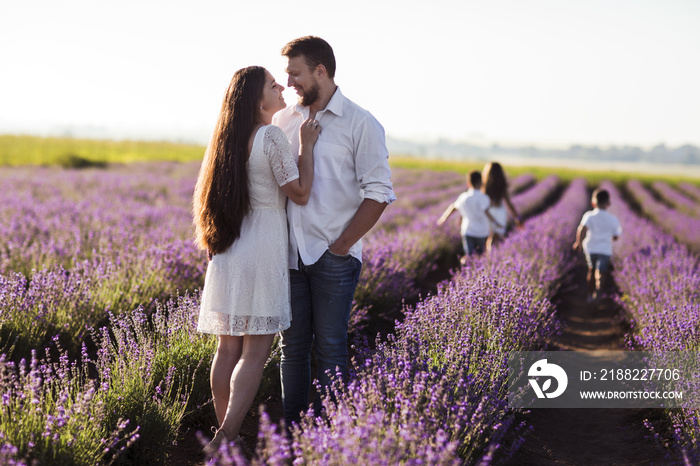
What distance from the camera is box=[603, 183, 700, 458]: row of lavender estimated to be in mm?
2777

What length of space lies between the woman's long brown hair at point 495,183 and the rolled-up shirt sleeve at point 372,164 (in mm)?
4417

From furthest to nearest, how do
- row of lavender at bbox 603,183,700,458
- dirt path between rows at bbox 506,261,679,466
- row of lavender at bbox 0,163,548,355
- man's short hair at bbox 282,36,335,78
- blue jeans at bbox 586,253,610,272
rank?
blue jeans at bbox 586,253,610,272 → row of lavender at bbox 0,163,548,355 → dirt path between rows at bbox 506,261,679,466 → row of lavender at bbox 603,183,700,458 → man's short hair at bbox 282,36,335,78

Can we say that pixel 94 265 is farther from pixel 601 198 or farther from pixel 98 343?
pixel 601 198

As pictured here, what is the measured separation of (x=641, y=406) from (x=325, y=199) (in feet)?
9.00

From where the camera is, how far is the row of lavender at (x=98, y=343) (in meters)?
1.97

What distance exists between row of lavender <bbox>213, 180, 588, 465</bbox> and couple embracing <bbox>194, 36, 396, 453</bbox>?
1.06 ft

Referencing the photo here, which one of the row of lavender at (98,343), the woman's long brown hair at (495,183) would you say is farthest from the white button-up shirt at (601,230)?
the row of lavender at (98,343)

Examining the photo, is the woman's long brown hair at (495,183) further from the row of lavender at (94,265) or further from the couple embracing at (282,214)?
the couple embracing at (282,214)

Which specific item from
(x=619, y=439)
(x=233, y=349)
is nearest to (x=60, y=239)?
(x=233, y=349)

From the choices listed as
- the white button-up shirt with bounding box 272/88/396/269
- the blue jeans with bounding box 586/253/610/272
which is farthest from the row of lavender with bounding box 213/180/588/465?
the blue jeans with bounding box 586/253/610/272

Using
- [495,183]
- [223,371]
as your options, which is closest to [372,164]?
[223,371]

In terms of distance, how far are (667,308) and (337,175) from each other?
124 inches

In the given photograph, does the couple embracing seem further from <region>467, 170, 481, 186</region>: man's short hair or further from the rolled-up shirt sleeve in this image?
<region>467, 170, 481, 186</region>: man's short hair

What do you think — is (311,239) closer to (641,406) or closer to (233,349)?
(233,349)
